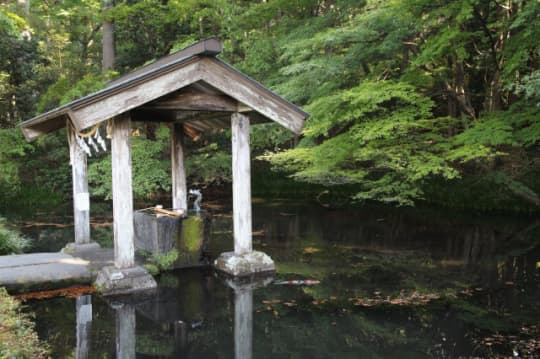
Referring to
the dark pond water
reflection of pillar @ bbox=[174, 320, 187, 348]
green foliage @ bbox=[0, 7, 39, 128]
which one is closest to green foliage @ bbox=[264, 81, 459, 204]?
the dark pond water

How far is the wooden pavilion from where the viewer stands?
6746 mm

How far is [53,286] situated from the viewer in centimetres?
727

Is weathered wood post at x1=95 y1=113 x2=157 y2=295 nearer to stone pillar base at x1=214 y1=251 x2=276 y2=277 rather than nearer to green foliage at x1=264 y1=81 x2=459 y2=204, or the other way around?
stone pillar base at x1=214 y1=251 x2=276 y2=277

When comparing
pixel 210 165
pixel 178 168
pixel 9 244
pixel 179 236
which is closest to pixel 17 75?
pixel 210 165

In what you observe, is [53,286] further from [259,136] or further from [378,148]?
[259,136]

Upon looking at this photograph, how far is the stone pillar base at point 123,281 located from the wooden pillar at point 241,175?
5.54 ft

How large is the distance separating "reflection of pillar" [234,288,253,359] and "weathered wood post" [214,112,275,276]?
877 mm

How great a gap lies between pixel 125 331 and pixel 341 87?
34.6ft

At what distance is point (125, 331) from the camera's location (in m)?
5.46

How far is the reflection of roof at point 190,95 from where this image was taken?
6.55 m

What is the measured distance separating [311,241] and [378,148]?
109 inches

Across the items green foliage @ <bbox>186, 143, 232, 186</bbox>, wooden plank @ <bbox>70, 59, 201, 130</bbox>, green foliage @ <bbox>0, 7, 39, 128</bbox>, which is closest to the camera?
wooden plank @ <bbox>70, 59, 201, 130</bbox>

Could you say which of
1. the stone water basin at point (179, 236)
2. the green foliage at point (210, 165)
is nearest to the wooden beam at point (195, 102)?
the stone water basin at point (179, 236)

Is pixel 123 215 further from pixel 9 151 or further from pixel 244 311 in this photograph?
pixel 9 151
